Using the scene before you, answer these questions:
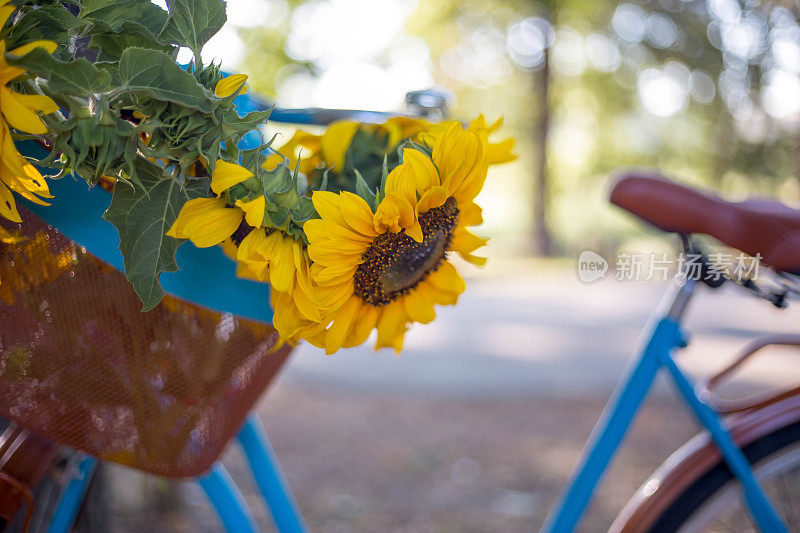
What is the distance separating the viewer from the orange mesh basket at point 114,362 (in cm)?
68

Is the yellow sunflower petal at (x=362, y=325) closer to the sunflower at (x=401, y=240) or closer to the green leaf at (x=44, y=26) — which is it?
the sunflower at (x=401, y=240)

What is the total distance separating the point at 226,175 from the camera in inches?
21.5

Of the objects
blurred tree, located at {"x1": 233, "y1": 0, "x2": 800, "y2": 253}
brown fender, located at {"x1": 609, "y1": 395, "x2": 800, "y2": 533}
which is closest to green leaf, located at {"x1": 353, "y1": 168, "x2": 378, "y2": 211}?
brown fender, located at {"x1": 609, "y1": 395, "x2": 800, "y2": 533}

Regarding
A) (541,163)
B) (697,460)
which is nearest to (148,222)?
(697,460)

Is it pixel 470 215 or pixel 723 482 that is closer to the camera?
pixel 470 215

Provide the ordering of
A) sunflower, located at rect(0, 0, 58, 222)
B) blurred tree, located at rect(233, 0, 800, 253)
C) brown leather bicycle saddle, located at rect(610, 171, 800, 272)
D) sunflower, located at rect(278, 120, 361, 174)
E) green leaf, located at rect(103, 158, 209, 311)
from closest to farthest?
1. sunflower, located at rect(0, 0, 58, 222)
2. green leaf, located at rect(103, 158, 209, 311)
3. sunflower, located at rect(278, 120, 361, 174)
4. brown leather bicycle saddle, located at rect(610, 171, 800, 272)
5. blurred tree, located at rect(233, 0, 800, 253)

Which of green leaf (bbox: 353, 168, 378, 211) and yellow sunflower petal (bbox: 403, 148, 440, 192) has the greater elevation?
yellow sunflower petal (bbox: 403, 148, 440, 192)

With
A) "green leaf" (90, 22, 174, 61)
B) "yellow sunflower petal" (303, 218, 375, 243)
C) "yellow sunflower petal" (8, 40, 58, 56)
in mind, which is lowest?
"yellow sunflower petal" (303, 218, 375, 243)

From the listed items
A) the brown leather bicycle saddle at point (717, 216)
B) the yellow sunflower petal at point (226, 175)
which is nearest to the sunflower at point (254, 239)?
the yellow sunflower petal at point (226, 175)

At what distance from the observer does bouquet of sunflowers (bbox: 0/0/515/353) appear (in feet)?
1.64

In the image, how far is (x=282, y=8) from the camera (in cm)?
980

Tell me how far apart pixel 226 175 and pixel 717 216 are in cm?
87

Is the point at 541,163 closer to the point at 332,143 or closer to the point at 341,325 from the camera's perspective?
the point at 332,143

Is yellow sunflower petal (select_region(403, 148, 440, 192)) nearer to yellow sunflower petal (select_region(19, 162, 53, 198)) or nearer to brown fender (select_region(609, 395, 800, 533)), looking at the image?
yellow sunflower petal (select_region(19, 162, 53, 198))
